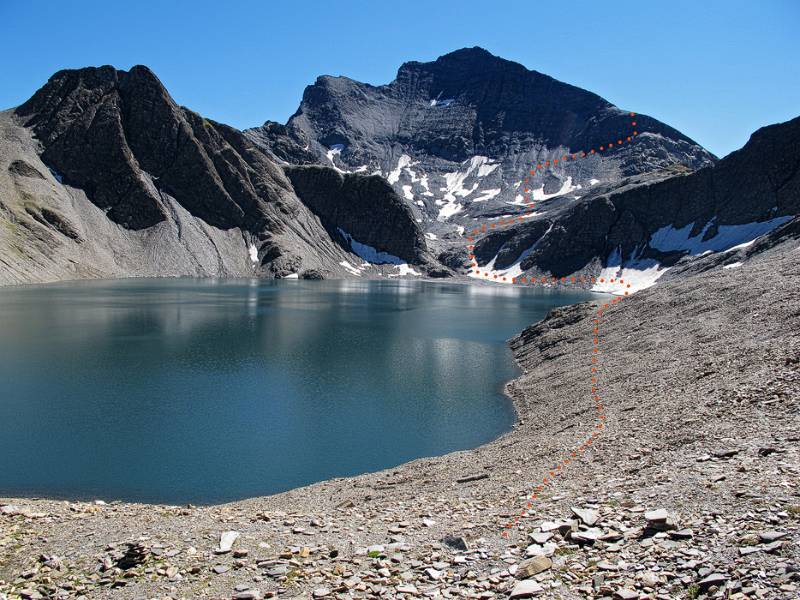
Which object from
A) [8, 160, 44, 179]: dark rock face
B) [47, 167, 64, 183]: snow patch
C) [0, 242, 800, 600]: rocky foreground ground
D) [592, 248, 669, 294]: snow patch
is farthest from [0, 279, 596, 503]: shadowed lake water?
[47, 167, 64, 183]: snow patch

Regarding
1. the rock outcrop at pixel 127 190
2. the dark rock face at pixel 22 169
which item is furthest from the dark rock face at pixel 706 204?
the dark rock face at pixel 22 169

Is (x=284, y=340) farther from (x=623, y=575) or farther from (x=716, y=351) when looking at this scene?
(x=623, y=575)

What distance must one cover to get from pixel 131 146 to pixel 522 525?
206757 mm

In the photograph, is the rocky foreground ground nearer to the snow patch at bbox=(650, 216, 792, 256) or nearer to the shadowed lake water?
the shadowed lake water

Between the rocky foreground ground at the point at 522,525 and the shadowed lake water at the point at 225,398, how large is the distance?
13.1 feet

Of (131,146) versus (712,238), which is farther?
(131,146)

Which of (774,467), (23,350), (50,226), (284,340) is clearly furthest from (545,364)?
(50,226)

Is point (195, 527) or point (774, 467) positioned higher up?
point (774, 467)

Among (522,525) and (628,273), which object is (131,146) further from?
(522,525)

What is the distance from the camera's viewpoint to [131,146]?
19250 cm

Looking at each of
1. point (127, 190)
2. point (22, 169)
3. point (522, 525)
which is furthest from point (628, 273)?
point (522, 525)

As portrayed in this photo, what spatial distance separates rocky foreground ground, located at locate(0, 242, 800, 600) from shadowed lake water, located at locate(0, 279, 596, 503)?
3.99 m

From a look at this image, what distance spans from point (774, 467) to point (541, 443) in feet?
41.7

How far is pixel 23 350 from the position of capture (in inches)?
2136
